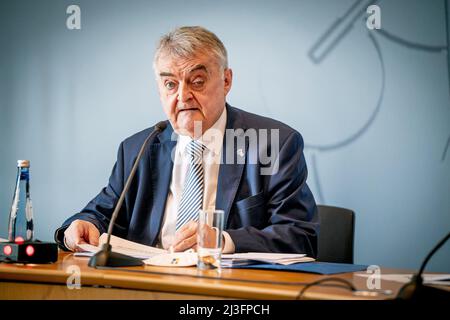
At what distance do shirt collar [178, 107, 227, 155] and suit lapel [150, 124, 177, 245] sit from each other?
0.14 feet

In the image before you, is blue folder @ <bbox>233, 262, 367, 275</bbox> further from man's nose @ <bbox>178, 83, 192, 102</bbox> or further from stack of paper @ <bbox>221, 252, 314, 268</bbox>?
man's nose @ <bbox>178, 83, 192, 102</bbox>

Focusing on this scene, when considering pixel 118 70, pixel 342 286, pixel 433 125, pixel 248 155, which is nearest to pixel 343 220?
pixel 248 155

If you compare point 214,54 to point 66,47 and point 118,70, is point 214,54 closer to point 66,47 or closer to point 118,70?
point 118,70

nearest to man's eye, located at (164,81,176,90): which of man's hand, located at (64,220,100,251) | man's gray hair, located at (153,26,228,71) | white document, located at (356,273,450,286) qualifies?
man's gray hair, located at (153,26,228,71)

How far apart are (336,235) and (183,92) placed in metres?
0.87

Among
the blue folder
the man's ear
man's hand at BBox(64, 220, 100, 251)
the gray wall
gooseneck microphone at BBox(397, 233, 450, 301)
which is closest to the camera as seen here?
gooseneck microphone at BBox(397, 233, 450, 301)

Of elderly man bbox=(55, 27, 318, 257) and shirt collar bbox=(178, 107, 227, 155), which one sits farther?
shirt collar bbox=(178, 107, 227, 155)

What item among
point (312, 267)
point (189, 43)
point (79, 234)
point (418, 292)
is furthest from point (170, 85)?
point (418, 292)

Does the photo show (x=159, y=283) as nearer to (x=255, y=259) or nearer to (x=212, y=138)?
(x=255, y=259)

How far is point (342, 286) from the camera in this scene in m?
1.28

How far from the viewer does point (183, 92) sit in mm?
2398

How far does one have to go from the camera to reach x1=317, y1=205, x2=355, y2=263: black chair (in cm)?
253
